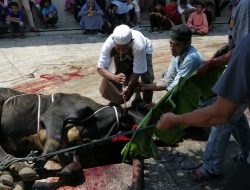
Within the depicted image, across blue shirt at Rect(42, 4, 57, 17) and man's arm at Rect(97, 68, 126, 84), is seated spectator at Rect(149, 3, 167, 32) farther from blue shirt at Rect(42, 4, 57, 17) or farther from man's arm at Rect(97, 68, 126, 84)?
man's arm at Rect(97, 68, 126, 84)

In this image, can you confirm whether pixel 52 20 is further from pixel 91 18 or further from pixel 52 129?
pixel 52 129

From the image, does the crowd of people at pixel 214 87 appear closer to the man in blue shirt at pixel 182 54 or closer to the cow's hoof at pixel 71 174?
the man in blue shirt at pixel 182 54

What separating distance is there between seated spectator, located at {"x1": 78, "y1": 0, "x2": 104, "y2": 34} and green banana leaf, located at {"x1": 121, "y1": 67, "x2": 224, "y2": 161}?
Answer: 841 cm

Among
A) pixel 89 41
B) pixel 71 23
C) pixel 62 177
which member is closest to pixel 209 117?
pixel 62 177

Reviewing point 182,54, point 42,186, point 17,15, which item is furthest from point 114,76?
Answer: point 17,15

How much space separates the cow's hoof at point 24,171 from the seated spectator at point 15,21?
324 inches

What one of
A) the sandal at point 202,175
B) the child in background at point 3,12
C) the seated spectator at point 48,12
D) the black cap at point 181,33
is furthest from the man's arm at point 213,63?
the seated spectator at point 48,12

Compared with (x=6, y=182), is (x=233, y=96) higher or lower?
higher

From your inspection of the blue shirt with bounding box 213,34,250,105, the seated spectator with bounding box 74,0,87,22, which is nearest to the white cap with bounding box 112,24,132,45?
the blue shirt with bounding box 213,34,250,105

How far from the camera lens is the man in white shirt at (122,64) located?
5.22m

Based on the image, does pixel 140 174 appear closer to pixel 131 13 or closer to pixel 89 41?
pixel 89 41

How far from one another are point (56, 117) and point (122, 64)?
1451 mm

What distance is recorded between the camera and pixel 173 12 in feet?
43.0

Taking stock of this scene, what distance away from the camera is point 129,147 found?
3988mm
